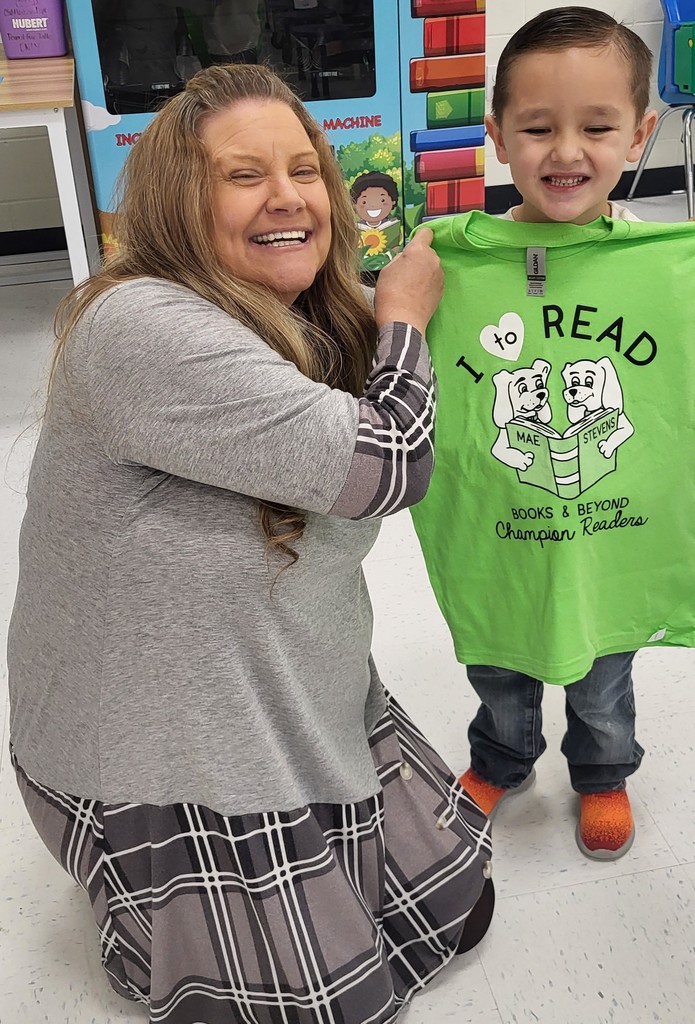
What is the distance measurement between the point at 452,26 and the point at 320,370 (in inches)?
99.3

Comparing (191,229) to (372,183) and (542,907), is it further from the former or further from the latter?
(372,183)

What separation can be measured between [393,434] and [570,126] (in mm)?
421

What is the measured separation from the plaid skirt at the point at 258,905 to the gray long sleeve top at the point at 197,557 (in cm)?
5

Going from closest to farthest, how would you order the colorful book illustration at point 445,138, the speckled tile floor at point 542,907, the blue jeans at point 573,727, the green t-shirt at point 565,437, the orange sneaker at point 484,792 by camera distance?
the green t-shirt at point 565,437 < the speckled tile floor at point 542,907 < the blue jeans at point 573,727 < the orange sneaker at point 484,792 < the colorful book illustration at point 445,138

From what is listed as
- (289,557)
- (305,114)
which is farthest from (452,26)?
(289,557)

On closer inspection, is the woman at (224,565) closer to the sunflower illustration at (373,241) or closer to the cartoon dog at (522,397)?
the cartoon dog at (522,397)

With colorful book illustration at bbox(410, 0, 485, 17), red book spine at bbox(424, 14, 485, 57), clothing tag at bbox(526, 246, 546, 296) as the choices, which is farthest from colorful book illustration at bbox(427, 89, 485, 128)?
clothing tag at bbox(526, 246, 546, 296)

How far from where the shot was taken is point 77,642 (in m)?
1.13

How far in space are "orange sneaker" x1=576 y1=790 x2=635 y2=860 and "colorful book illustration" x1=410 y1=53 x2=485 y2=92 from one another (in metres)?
2.60

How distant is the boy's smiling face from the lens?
1.11 metres

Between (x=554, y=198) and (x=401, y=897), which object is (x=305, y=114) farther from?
(x=401, y=897)

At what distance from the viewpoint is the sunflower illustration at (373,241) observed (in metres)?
3.56

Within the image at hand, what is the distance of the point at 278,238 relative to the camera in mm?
1108

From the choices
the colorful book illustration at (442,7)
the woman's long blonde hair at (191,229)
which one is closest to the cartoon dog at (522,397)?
the woman's long blonde hair at (191,229)
